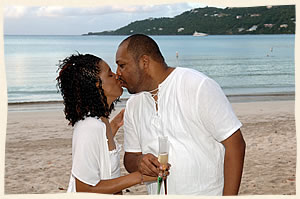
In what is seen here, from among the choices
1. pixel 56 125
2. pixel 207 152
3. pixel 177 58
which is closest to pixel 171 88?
pixel 207 152

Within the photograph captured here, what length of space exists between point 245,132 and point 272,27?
212ft

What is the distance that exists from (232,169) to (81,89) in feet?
3.85

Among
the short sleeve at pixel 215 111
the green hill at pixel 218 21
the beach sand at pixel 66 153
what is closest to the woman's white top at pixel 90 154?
the short sleeve at pixel 215 111

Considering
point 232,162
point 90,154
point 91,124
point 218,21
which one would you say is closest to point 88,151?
point 90,154

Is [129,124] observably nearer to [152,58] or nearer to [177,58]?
[152,58]

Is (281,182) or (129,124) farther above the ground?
(129,124)

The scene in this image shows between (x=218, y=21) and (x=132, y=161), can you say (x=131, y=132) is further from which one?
(x=218, y=21)

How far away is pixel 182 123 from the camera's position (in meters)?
2.98

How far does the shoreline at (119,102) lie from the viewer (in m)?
17.6

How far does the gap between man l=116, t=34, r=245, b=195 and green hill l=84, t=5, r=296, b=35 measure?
48793 mm

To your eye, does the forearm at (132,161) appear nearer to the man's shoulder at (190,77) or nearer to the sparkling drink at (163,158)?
the sparkling drink at (163,158)

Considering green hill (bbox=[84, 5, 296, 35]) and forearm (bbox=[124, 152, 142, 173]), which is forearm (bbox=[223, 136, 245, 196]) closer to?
forearm (bbox=[124, 152, 142, 173])

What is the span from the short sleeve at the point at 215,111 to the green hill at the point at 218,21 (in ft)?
161

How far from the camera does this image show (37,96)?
21.8m
